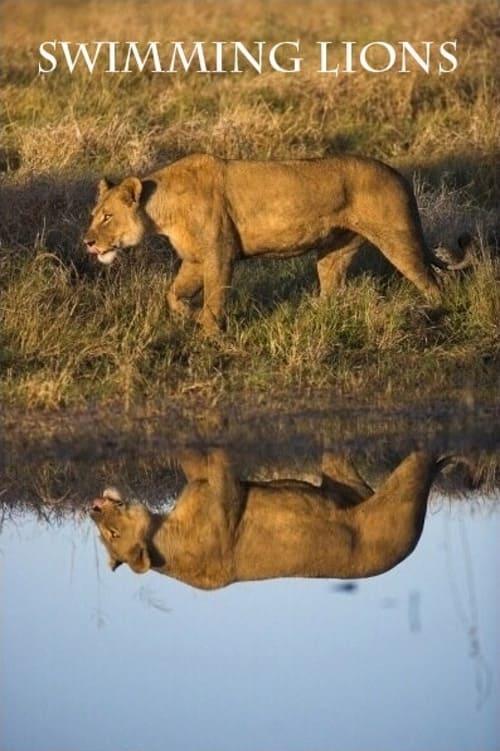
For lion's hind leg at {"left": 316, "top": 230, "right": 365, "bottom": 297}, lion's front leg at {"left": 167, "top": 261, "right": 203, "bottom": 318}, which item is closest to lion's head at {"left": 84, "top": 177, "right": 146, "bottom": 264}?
lion's front leg at {"left": 167, "top": 261, "right": 203, "bottom": 318}

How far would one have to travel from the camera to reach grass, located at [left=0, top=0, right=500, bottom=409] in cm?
1046

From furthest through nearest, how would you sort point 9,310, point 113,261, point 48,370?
point 113,261, point 9,310, point 48,370

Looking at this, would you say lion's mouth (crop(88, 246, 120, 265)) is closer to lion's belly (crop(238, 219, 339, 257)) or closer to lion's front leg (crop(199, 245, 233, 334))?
lion's front leg (crop(199, 245, 233, 334))

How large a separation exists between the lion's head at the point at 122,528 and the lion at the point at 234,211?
8.07 feet

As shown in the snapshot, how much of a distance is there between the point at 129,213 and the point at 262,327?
3.23 feet

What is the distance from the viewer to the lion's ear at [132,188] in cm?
1084

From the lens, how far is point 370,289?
11.4 m

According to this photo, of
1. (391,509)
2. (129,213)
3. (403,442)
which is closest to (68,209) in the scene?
(129,213)

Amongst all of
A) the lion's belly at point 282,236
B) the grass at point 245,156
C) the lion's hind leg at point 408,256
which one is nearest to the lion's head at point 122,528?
the grass at point 245,156

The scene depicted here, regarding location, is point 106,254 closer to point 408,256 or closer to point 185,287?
point 185,287

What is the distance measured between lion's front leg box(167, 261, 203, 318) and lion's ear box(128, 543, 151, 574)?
3.10 metres

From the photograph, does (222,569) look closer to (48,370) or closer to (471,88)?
(48,370)

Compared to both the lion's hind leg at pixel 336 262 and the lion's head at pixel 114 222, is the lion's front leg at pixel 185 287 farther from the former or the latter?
the lion's hind leg at pixel 336 262

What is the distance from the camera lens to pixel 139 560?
8.14 m
